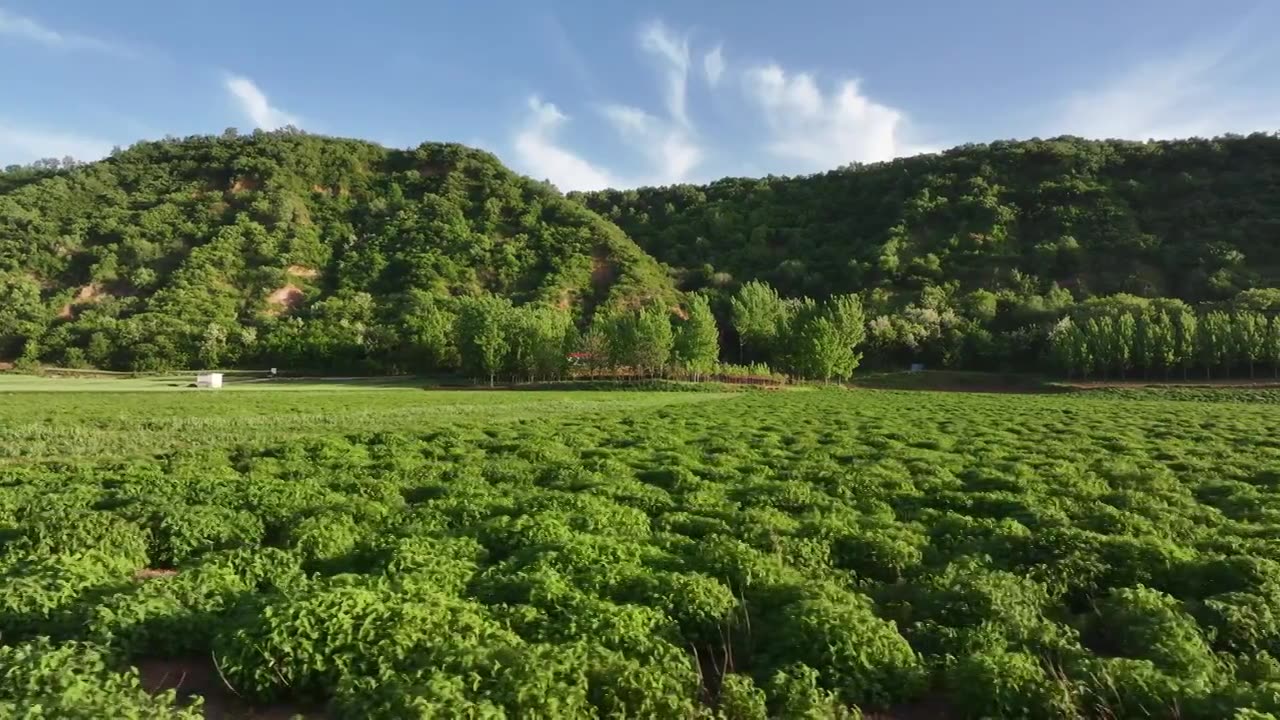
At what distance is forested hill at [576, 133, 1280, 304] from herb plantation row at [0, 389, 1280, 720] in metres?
100

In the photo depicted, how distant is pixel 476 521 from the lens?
1355 cm

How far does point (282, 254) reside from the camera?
365 feet

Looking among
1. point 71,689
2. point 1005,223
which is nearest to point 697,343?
point 71,689

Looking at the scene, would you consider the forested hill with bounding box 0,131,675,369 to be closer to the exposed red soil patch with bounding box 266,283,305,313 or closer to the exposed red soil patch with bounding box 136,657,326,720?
the exposed red soil patch with bounding box 266,283,305,313

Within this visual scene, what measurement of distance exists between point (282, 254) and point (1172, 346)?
125712 millimetres

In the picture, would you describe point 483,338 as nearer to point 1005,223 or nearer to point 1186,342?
point 1186,342

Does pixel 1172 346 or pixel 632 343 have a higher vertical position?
pixel 1172 346

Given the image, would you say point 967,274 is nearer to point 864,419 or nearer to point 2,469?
point 864,419

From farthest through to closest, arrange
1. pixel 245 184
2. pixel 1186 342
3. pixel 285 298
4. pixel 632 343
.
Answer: pixel 245 184, pixel 285 298, pixel 632 343, pixel 1186 342

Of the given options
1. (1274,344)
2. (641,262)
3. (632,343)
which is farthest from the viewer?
(641,262)

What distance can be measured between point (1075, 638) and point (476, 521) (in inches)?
403

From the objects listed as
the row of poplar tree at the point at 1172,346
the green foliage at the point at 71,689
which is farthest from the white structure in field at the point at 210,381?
the row of poplar tree at the point at 1172,346

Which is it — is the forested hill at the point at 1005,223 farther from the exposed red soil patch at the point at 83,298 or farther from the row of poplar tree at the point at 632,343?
the exposed red soil patch at the point at 83,298

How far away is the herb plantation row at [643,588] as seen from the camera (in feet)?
22.9
